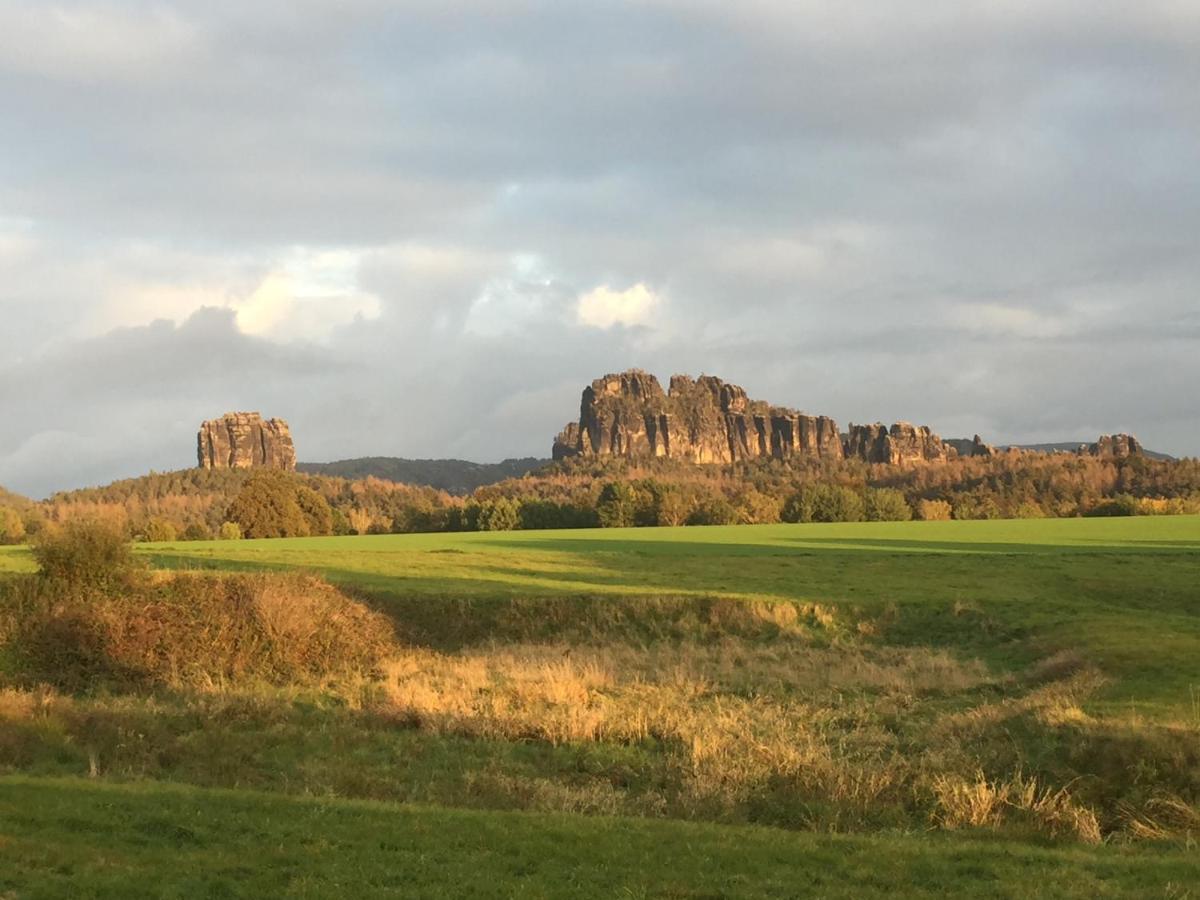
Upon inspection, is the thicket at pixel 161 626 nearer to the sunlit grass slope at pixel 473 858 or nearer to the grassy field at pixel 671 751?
the grassy field at pixel 671 751

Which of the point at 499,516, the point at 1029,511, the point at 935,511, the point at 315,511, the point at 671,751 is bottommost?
the point at 671,751

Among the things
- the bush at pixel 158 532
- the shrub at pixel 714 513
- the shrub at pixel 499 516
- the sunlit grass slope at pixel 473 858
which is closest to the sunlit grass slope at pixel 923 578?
the sunlit grass slope at pixel 473 858

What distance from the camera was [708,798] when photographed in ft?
58.0

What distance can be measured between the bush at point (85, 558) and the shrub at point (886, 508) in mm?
96276

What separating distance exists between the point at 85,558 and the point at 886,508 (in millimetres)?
99973

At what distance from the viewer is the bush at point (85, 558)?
35.0m

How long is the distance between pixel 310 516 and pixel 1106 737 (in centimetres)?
9473

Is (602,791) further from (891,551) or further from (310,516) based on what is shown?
(310,516)

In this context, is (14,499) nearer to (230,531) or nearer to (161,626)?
(230,531)

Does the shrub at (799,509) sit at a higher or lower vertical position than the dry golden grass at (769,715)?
higher

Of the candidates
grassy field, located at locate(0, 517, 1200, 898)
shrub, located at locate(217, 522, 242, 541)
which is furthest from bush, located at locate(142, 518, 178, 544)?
grassy field, located at locate(0, 517, 1200, 898)

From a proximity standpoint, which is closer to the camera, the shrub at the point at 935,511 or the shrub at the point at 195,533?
the shrub at the point at 195,533

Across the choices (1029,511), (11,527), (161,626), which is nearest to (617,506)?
(1029,511)

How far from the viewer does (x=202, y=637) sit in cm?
3316
